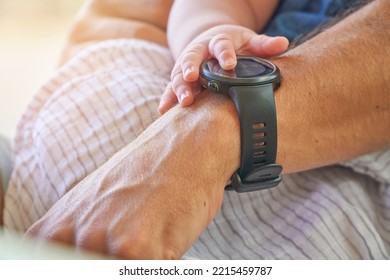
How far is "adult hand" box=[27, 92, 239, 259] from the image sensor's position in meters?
0.54

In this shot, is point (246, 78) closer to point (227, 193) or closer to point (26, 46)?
point (227, 193)

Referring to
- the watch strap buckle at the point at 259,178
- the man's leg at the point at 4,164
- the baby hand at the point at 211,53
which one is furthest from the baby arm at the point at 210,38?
the man's leg at the point at 4,164

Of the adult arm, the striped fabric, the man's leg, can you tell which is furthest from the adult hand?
the man's leg

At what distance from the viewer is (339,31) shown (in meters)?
0.76

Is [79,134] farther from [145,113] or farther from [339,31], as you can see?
[339,31]

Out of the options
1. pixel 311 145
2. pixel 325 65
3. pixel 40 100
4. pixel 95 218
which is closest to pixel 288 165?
pixel 311 145

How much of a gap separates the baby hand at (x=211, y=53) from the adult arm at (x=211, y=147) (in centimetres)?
2

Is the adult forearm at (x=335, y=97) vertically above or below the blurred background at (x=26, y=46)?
above

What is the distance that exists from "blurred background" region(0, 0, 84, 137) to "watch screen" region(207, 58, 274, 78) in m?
0.68

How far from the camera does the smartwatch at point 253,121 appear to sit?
613mm

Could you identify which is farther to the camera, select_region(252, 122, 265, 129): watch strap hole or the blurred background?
the blurred background

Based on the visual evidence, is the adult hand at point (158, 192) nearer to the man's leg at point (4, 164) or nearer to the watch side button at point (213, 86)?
the watch side button at point (213, 86)

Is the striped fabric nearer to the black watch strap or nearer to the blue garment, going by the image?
the black watch strap

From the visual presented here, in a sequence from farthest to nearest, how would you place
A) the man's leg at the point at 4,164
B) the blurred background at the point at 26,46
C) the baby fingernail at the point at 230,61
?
1. the blurred background at the point at 26,46
2. the man's leg at the point at 4,164
3. the baby fingernail at the point at 230,61
